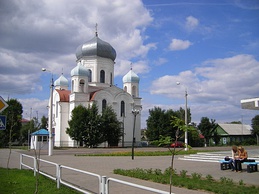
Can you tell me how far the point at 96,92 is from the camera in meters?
54.9

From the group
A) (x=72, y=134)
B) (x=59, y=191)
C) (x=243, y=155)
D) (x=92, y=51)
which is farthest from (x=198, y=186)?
(x=92, y=51)

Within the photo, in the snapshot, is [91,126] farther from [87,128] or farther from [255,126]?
[255,126]

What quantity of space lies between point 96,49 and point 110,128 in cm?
1781

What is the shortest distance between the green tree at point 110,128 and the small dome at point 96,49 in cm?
1372

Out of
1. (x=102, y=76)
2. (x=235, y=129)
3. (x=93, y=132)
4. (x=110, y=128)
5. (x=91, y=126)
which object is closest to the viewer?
(x=93, y=132)

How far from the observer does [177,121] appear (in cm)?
555

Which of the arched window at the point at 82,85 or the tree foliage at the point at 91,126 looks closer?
the tree foliage at the point at 91,126

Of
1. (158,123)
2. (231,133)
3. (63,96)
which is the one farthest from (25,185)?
(231,133)

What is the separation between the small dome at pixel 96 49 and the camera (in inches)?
2341

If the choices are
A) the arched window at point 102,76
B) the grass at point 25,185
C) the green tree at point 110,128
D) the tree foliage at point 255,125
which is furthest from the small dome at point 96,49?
the grass at point 25,185

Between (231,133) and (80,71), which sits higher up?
(80,71)

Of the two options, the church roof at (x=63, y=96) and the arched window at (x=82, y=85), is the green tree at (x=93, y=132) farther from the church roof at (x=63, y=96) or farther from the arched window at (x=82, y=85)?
the church roof at (x=63, y=96)

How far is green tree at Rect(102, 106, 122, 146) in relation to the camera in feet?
160

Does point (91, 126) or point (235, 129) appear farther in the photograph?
point (235, 129)
